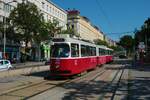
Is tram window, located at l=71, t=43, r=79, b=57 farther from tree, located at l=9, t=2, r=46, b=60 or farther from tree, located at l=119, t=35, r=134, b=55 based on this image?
tree, located at l=119, t=35, r=134, b=55

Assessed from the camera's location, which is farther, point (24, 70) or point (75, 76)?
point (24, 70)

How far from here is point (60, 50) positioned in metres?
23.8

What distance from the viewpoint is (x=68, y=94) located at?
1560 centimetres

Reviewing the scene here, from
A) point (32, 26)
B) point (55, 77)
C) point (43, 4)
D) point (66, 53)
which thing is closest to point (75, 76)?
point (55, 77)

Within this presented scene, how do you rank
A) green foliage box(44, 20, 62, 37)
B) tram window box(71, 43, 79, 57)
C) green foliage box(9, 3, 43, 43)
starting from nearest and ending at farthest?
tram window box(71, 43, 79, 57) < green foliage box(9, 3, 43, 43) < green foliage box(44, 20, 62, 37)

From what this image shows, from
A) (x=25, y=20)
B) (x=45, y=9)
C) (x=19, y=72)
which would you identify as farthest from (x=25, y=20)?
(x=19, y=72)

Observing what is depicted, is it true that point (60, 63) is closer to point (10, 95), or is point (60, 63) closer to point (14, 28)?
point (10, 95)

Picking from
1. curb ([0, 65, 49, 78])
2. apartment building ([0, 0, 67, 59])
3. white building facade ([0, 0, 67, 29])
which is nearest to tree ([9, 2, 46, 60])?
apartment building ([0, 0, 67, 59])

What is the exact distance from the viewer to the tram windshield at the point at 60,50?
77.6ft

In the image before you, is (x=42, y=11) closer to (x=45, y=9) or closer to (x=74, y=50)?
(x=45, y=9)

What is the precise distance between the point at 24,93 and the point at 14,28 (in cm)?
5354

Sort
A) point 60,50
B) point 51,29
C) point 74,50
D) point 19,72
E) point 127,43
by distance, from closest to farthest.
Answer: point 60,50 < point 74,50 < point 19,72 < point 51,29 < point 127,43

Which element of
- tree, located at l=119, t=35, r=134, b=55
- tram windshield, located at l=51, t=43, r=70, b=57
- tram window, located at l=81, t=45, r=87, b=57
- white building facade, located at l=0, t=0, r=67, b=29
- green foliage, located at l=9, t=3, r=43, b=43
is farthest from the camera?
tree, located at l=119, t=35, r=134, b=55

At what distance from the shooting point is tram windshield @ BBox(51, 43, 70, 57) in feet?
77.6
